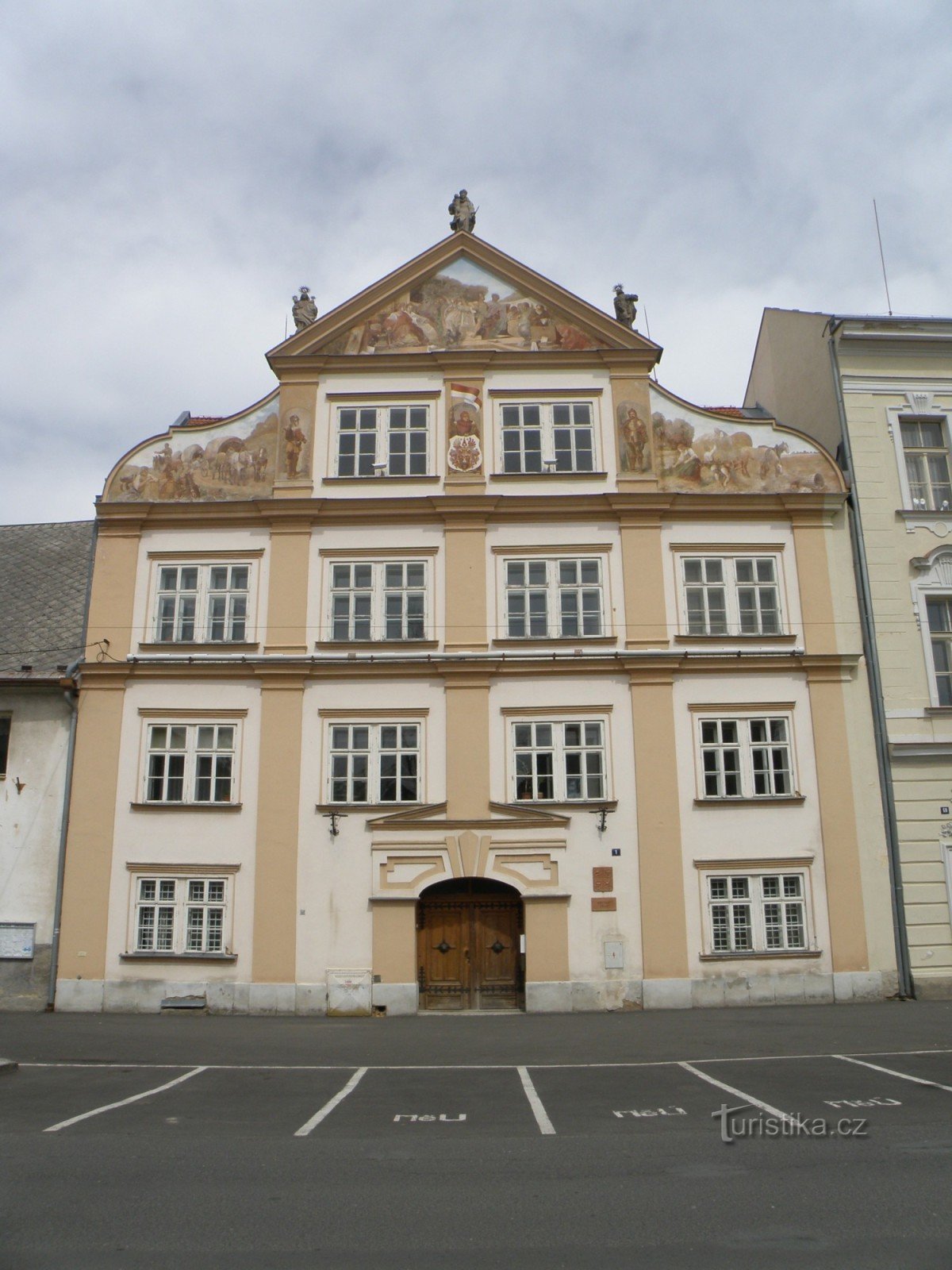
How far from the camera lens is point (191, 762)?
22.1 m

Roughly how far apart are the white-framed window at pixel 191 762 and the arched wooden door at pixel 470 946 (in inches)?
190

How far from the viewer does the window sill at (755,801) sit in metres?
21.6

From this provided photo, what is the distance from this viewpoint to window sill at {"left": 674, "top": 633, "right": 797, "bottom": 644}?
22438 millimetres

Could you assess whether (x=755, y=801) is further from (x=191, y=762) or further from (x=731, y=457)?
(x=191, y=762)

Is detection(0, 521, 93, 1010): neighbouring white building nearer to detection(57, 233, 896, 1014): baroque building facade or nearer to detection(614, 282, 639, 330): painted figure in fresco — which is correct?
detection(57, 233, 896, 1014): baroque building facade

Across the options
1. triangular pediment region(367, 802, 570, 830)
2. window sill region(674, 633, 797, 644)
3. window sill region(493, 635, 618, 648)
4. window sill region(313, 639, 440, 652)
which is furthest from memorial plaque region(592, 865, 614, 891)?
window sill region(313, 639, 440, 652)

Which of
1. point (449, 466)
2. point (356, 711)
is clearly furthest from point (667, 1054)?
point (449, 466)

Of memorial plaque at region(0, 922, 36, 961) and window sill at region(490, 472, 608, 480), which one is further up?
window sill at region(490, 472, 608, 480)

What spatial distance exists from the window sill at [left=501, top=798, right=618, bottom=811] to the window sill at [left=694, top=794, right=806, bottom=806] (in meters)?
1.78

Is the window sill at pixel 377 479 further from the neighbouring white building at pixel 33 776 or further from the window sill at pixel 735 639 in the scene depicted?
the window sill at pixel 735 639

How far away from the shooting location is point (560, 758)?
71.8 ft

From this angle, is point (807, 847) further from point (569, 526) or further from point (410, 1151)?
point (410, 1151)

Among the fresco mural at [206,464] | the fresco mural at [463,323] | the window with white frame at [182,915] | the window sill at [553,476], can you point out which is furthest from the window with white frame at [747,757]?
the fresco mural at [206,464]

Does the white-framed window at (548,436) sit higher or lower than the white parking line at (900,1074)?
higher
